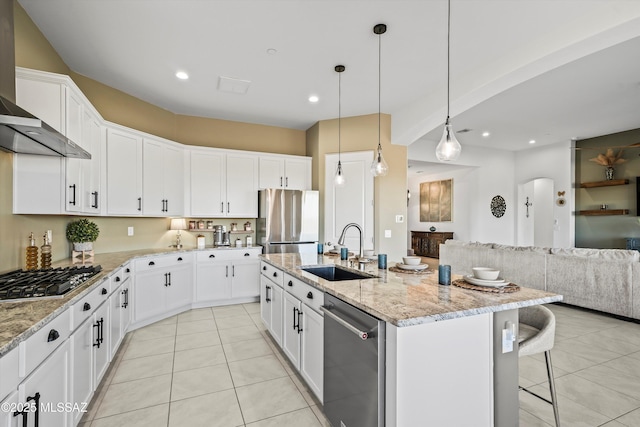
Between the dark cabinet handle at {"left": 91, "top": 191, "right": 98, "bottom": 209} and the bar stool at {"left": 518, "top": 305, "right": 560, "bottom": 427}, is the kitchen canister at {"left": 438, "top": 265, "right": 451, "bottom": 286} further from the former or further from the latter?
the dark cabinet handle at {"left": 91, "top": 191, "right": 98, "bottom": 209}

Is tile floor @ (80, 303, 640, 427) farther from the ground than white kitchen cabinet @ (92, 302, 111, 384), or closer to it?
closer to it

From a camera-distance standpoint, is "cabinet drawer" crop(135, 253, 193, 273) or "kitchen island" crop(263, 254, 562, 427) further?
"cabinet drawer" crop(135, 253, 193, 273)

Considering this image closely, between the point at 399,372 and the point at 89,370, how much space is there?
201 cm

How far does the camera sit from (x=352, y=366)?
162 centimetres

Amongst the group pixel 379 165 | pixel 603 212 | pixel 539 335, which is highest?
pixel 379 165

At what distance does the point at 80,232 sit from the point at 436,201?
340 inches

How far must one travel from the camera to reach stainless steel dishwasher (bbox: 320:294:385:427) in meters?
1.42

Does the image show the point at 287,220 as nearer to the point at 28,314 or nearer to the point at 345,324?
the point at 345,324

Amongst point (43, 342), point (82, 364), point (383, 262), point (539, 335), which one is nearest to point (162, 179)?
point (82, 364)

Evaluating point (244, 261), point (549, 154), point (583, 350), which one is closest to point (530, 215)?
point (549, 154)

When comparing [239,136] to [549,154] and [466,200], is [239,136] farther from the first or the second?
[549,154]

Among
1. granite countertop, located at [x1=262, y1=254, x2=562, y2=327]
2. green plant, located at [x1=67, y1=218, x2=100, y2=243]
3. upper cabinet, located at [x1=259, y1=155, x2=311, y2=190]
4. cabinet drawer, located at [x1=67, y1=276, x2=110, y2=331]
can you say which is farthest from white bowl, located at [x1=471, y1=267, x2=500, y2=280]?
upper cabinet, located at [x1=259, y1=155, x2=311, y2=190]

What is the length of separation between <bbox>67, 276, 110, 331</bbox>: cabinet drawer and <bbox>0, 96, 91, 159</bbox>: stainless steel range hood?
3.44 ft

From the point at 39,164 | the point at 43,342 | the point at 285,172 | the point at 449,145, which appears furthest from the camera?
the point at 285,172
